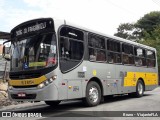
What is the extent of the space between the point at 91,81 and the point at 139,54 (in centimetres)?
575

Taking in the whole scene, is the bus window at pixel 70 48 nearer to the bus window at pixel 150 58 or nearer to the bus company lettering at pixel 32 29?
the bus company lettering at pixel 32 29

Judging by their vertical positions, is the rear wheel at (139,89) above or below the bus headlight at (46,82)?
below

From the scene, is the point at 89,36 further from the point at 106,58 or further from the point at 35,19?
the point at 35,19

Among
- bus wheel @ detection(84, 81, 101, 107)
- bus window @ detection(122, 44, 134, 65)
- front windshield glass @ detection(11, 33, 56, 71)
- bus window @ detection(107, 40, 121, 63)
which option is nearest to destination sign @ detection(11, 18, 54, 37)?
front windshield glass @ detection(11, 33, 56, 71)

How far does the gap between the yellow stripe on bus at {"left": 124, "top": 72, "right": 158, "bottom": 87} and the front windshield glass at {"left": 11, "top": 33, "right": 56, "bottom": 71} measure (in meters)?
5.78

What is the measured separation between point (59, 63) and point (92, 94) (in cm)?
237

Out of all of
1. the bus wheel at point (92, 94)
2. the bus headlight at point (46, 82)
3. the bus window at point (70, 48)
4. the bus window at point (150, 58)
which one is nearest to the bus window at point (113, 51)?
the bus wheel at point (92, 94)

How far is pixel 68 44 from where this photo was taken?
10.5 m

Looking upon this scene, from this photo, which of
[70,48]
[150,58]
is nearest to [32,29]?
[70,48]

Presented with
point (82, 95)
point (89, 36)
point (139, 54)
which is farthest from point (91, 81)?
point (139, 54)

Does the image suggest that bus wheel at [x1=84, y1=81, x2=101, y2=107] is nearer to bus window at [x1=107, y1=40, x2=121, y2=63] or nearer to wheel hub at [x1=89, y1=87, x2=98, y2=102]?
wheel hub at [x1=89, y1=87, x2=98, y2=102]

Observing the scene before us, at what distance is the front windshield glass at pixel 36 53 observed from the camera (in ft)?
33.3

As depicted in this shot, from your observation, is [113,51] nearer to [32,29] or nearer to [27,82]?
[32,29]

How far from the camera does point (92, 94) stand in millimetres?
11812
